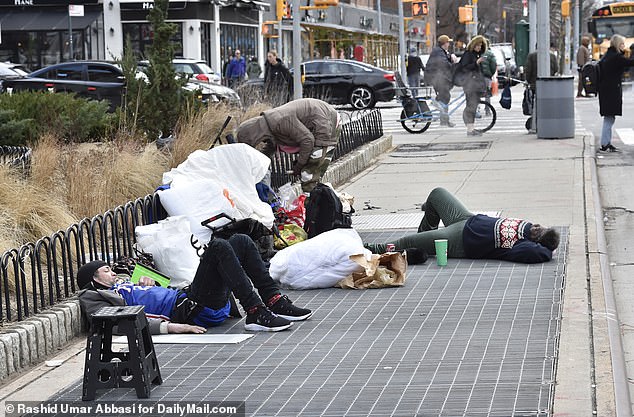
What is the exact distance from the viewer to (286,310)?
7391 millimetres

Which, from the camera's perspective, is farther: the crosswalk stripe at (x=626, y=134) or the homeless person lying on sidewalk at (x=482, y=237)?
the crosswalk stripe at (x=626, y=134)

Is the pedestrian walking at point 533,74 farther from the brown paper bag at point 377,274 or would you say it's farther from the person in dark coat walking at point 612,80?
the brown paper bag at point 377,274

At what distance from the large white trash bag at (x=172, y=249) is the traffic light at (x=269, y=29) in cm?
4609

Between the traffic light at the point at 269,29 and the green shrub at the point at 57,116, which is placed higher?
the traffic light at the point at 269,29

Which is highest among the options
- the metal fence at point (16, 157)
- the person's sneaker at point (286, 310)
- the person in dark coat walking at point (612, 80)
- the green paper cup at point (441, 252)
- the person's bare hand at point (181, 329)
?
the person in dark coat walking at point (612, 80)

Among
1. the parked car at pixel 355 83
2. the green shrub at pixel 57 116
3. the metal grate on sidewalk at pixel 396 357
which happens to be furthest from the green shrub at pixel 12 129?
the parked car at pixel 355 83

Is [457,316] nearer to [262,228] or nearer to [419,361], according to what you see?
[419,361]

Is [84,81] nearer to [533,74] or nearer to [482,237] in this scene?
[533,74]

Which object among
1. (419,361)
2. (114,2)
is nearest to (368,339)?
(419,361)

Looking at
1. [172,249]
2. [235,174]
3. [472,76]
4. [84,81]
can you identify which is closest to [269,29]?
[84,81]

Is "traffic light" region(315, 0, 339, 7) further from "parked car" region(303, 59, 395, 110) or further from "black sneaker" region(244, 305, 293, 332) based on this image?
"black sneaker" region(244, 305, 293, 332)

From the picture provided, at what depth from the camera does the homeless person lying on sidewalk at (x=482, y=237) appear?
9.15 metres

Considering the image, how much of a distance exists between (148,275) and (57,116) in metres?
7.93

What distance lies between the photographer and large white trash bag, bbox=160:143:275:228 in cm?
965
